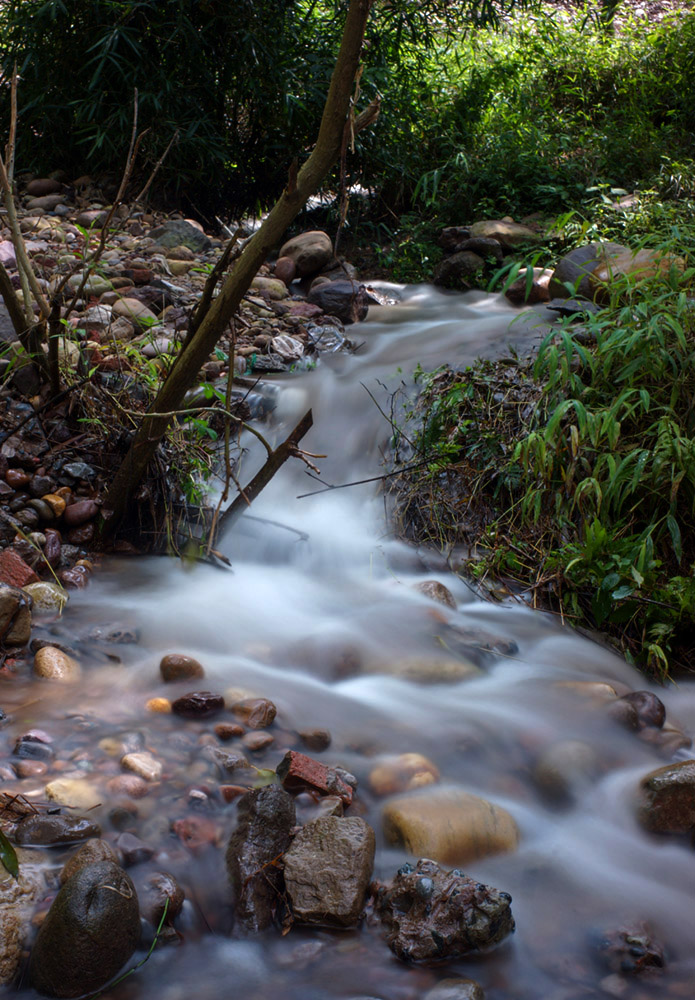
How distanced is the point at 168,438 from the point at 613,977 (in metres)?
2.17

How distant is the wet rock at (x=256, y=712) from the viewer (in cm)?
205

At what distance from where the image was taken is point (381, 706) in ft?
7.32

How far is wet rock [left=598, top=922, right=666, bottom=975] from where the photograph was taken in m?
1.45

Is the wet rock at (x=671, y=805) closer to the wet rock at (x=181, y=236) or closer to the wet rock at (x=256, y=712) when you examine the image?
the wet rock at (x=256, y=712)

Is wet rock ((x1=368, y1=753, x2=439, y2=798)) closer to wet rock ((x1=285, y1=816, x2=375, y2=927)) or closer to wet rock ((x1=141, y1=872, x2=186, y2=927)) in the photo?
wet rock ((x1=285, y1=816, x2=375, y2=927))

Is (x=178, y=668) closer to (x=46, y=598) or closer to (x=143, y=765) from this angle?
(x=143, y=765)

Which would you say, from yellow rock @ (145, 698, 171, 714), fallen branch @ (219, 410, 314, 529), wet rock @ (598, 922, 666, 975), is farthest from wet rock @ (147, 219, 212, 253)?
wet rock @ (598, 922, 666, 975)

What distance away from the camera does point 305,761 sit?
6.00 feet

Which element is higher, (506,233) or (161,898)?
(506,233)

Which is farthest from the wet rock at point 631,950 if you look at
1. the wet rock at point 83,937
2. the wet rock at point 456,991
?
the wet rock at point 83,937

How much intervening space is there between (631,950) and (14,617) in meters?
1.76

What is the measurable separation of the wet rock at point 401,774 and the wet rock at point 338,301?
3467 millimetres

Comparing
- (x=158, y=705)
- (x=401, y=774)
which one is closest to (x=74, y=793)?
(x=158, y=705)

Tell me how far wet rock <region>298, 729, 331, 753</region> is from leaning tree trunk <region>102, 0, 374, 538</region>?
3.20 feet
